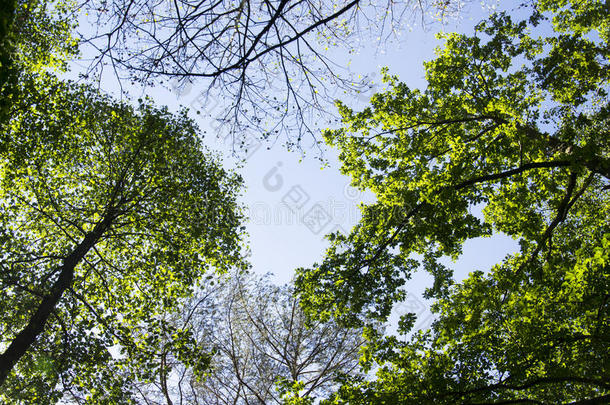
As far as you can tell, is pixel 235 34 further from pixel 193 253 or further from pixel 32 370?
pixel 32 370

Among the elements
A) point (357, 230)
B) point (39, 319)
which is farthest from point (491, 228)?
point (39, 319)

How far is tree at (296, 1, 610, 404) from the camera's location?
6305 mm

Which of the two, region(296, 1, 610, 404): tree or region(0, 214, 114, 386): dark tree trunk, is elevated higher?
region(296, 1, 610, 404): tree

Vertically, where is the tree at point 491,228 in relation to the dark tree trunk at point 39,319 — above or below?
above

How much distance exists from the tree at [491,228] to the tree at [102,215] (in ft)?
14.1

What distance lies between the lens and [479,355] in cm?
669

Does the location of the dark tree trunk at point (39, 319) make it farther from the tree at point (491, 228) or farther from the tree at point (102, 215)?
the tree at point (491, 228)

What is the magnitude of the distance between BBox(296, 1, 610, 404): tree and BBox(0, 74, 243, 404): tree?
430cm

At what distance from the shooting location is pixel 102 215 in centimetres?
980

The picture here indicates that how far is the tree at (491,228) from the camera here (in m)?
6.30

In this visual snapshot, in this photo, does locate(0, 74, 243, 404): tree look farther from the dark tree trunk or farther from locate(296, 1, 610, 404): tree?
locate(296, 1, 610, 404): tree

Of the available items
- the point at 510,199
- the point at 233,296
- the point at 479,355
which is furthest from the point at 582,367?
the point at 233,296

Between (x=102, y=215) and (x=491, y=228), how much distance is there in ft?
34.0

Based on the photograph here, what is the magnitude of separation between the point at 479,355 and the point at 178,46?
730 cm
